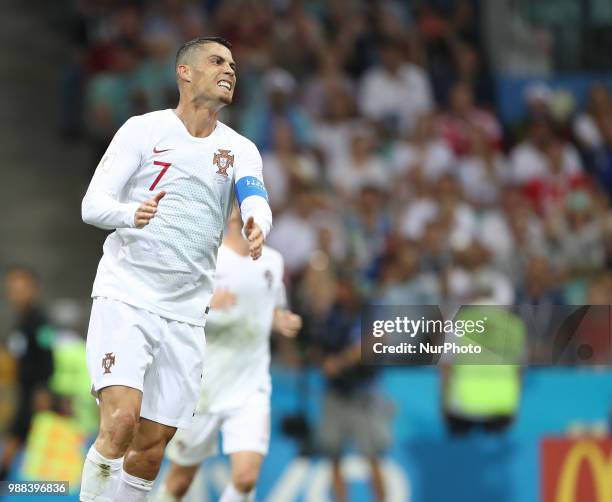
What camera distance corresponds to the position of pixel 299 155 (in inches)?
536

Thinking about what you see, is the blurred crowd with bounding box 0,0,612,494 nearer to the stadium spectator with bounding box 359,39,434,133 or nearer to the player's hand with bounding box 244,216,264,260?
the stadium spectator with bounding box 359,39,434,133

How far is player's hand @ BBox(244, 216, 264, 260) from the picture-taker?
6113 millimetres

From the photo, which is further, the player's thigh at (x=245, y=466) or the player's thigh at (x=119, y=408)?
the player's thigh at (x=245, y=466)

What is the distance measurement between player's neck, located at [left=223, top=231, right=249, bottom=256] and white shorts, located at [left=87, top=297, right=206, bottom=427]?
198 centimetres

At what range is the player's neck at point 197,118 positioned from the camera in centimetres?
669

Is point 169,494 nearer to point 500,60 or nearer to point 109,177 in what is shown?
point 109,177

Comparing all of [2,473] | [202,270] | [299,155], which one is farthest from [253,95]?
[202,270]

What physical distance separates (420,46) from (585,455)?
6.26 m

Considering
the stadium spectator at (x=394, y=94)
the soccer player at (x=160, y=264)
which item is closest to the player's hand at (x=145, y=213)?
the soccer player at (x=160, y=264)

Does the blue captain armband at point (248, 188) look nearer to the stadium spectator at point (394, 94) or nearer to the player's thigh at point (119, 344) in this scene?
the player's thigh at point (119, 344)

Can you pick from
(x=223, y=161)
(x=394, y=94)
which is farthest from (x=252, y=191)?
(x=394, y=94)

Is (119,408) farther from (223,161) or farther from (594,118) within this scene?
(594,118)

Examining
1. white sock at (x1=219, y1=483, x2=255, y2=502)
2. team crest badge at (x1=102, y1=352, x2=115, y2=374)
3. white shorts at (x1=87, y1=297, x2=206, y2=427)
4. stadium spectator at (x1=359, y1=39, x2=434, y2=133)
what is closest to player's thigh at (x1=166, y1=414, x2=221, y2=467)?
white sock at (x1=219, y1=483, x2=255, y2=502)

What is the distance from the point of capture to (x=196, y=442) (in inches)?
336
